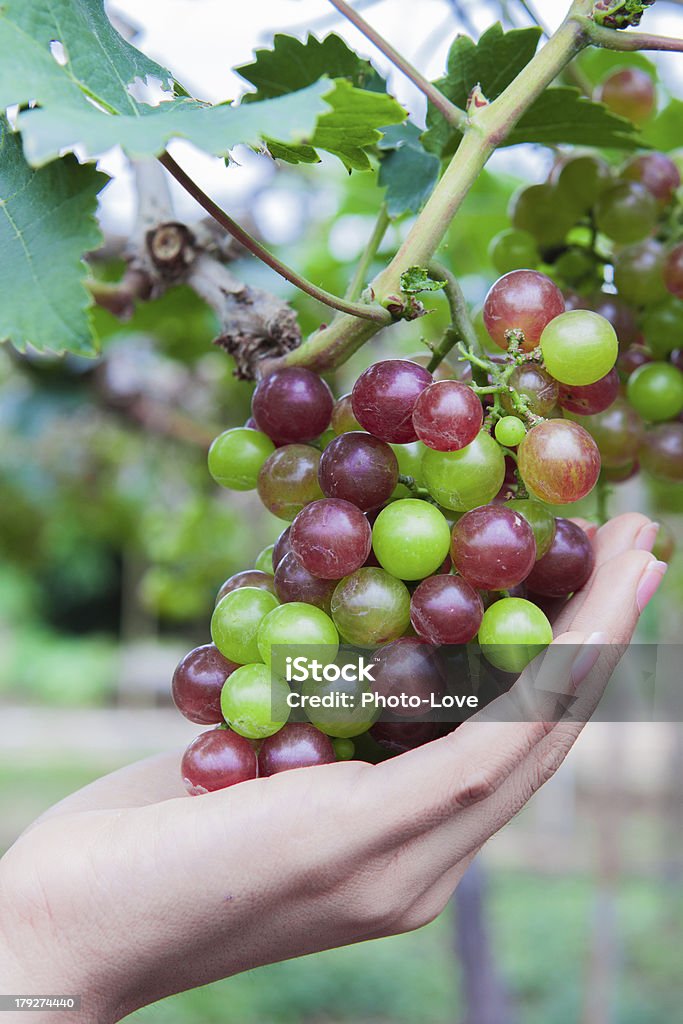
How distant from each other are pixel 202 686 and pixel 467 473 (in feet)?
0.79

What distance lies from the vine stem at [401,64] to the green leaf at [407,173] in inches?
5.3

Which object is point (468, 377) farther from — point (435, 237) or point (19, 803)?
point (19, 803)

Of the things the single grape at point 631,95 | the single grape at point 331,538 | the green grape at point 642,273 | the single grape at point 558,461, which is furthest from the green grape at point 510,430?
the single grape at point 631,95

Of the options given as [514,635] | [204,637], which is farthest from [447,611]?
[204,637]

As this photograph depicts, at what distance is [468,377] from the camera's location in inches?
27.0

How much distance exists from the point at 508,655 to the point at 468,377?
21 centimetres

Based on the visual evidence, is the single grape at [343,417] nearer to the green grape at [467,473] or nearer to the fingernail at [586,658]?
the green grape at [467,473]

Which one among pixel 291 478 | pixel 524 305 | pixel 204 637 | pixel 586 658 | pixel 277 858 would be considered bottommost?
pixel 204 637

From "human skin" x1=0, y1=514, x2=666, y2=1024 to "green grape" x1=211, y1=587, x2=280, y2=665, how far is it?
0.10 metres

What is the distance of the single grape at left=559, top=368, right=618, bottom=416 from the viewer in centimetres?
71

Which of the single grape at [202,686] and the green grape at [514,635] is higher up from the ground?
the green grape at [514,635]

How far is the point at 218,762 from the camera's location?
62 cm

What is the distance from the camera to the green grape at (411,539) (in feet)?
2.01

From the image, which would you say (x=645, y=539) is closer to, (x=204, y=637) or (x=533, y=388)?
(x=533, y=388)
